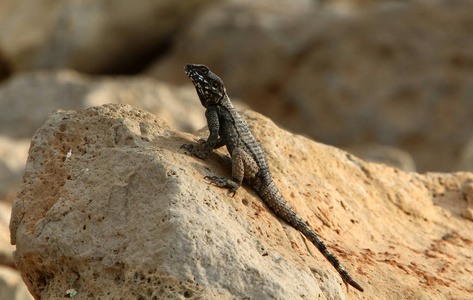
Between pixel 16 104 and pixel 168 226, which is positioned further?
pixel 16 104

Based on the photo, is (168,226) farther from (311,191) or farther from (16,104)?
(16,104)

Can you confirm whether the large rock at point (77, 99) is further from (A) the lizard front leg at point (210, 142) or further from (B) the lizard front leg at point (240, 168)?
(B) the lizard front leg at point (240, 168)

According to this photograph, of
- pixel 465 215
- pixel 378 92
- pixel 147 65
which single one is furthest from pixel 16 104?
pixel 465 215

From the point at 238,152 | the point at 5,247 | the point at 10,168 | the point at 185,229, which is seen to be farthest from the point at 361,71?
the point at 185,229

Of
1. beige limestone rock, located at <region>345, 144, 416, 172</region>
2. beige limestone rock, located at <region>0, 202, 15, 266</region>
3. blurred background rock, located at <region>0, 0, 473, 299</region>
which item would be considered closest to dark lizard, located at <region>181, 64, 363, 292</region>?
beige limestone rock, located at <region>0, 202, 15, 266</region>

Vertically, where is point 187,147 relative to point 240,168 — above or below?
below

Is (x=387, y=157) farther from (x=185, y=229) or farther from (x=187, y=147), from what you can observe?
(x=185, y=229)

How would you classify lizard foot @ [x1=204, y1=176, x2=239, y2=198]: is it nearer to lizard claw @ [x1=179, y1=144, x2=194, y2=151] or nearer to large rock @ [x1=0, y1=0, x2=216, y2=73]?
lizard claw @ [x1=179, y1=144, x2=194, y2=151]
